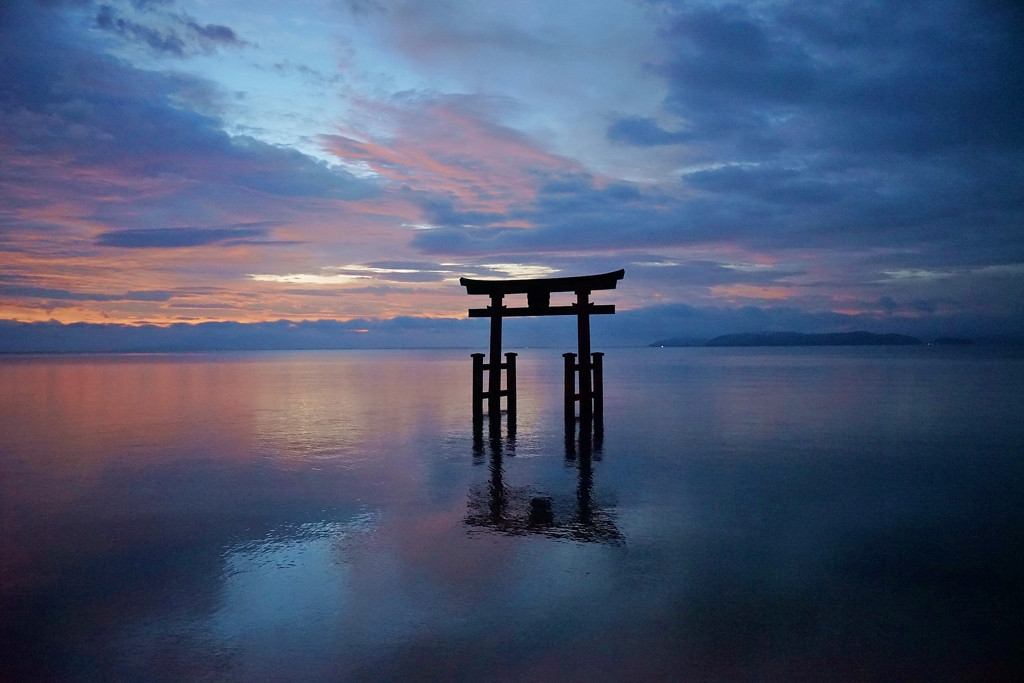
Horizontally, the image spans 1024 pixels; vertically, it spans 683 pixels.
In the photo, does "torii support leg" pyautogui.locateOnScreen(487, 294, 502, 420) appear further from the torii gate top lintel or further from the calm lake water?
the calm lake water

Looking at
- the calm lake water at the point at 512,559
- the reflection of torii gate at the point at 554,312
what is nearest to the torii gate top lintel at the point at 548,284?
the reflection of torii gate at the point at 554,312

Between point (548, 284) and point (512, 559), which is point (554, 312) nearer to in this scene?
point (548, 284)

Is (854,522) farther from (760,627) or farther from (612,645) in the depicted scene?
(612,645)

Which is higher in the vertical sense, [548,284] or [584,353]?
[548,284]

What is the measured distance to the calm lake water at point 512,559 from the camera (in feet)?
18.2

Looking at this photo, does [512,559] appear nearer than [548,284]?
Yes

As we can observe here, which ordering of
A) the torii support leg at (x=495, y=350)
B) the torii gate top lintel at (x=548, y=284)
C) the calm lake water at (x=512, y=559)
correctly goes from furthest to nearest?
the torii support leg at (x=495, y=350) → the torii gate top lintel at (x=548, y=284) → the calm lake water at (x=512, y=559)

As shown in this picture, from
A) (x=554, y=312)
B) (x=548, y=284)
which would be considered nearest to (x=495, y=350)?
(x=554, y=312)

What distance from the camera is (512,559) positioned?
7.80 meters

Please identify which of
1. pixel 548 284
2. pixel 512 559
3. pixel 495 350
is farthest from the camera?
pixel 495 350

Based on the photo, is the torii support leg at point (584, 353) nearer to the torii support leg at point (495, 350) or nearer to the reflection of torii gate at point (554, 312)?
the reflection of torii gate at point (554, 312)

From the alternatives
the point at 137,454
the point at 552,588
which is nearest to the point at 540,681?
the point at 552,588

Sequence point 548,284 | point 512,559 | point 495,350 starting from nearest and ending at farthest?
point 512,559, point 548,284, point 495,350

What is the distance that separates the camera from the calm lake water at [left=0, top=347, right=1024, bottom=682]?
18.2 ft
